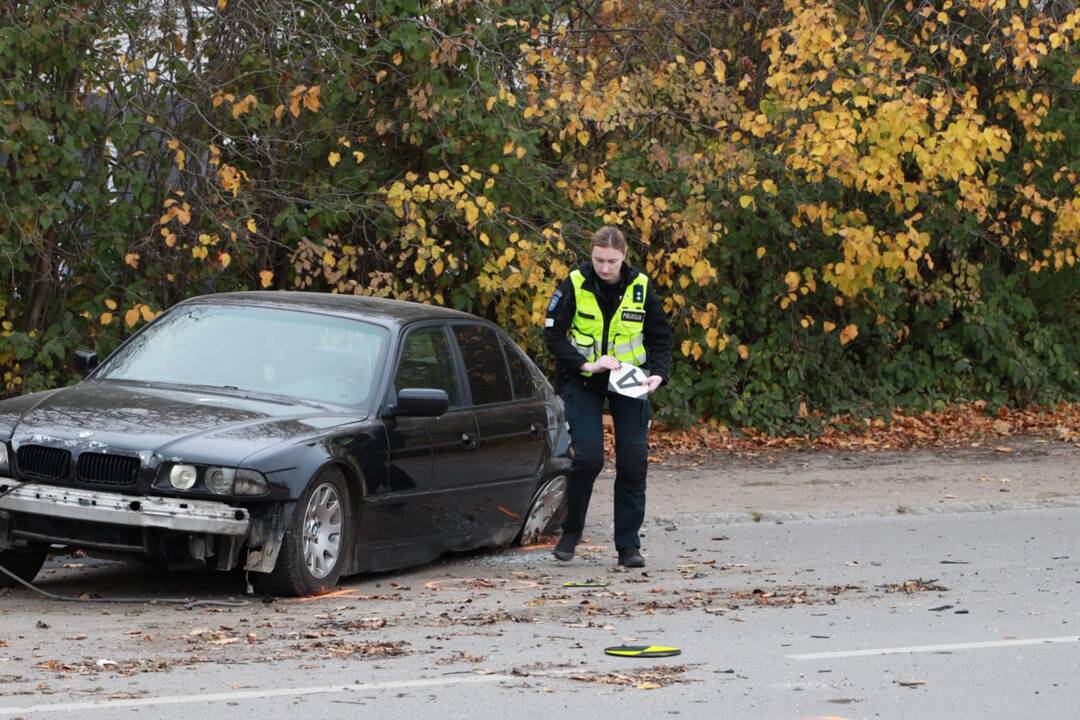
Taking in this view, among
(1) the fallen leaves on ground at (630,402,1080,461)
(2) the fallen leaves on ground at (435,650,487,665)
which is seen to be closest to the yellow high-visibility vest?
(2) the fallen leaves on ground at (435,650,487,665)

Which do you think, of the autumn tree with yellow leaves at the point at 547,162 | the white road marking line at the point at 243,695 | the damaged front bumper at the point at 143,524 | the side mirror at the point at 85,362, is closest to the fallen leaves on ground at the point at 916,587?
the damaged front bumper at the point at 143,524

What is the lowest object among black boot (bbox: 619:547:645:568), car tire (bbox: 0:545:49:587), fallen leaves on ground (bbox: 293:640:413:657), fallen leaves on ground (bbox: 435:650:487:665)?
black boot (bbox: 619:547:645:568)

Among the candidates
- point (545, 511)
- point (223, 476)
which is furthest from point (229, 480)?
point (545, 511)

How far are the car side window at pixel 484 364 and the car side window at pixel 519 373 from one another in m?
0.07

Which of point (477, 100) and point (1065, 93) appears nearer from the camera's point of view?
point (477, 100)

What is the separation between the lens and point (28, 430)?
8938mm

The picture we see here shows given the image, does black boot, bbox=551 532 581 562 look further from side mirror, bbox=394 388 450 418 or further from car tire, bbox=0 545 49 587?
car tire, bbox=0 545 49 587

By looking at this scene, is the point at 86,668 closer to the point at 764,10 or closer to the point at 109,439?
the point at 109,439

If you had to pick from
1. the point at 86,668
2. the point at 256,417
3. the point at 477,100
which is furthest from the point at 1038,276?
the point at 86,668

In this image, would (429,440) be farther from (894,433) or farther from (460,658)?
(894,433)

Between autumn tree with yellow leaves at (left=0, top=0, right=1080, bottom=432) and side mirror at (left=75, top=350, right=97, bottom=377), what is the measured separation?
4442 millimetres

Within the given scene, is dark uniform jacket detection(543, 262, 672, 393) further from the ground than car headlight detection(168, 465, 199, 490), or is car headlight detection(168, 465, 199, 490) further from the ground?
dark uniform jacket detection(543, 262, 672, 393)

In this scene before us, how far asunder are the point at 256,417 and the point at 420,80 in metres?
6.89

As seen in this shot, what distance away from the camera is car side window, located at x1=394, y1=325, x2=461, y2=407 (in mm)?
10117
